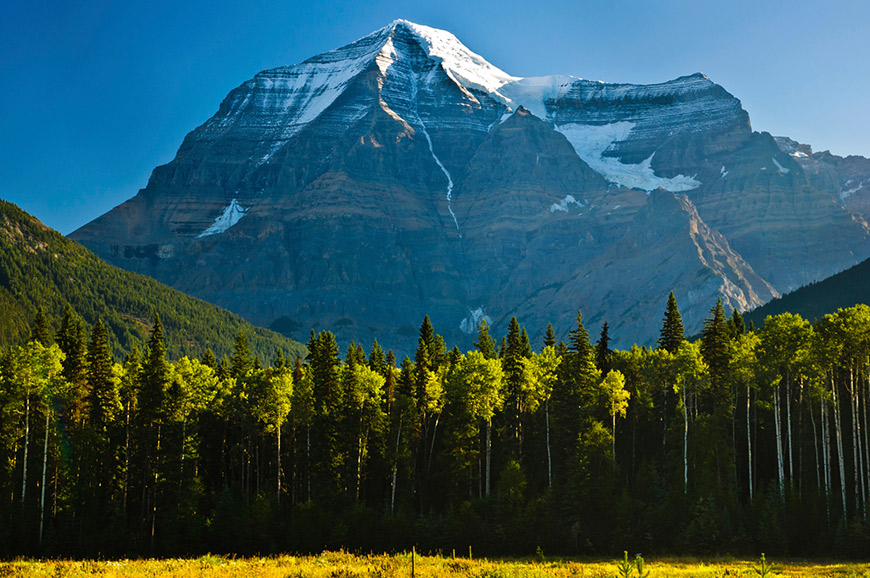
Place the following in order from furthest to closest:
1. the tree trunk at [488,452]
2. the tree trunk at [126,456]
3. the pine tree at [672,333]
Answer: the pine tree at [672,333]
the tree trunk at [488,452]
the tree trunk at [126,456]

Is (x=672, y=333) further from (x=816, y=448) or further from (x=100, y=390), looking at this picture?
(x=100, y=390)

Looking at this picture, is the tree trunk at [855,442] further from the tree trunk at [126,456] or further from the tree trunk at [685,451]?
the tree trunk at [126,456]

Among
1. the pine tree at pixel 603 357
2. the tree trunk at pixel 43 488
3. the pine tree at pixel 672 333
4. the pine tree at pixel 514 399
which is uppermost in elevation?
the pine tree at pixel 672 333

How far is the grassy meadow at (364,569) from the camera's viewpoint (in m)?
46.6

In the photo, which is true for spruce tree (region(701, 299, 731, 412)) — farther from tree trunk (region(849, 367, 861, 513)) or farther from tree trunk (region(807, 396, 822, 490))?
tree trunk (region(849, 367, 861, 513))

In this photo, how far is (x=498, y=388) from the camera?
8012cm

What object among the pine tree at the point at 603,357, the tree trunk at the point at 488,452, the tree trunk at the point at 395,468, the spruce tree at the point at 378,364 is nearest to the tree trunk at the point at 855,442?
the pine tree at the point at 603,357

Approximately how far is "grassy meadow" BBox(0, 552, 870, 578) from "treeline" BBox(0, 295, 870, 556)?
547 inches

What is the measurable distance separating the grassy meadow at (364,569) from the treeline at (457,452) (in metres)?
13.9

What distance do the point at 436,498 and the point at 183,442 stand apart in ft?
76.3

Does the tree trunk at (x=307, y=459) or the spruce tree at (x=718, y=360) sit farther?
the tree trunk at (x=307, y=459)

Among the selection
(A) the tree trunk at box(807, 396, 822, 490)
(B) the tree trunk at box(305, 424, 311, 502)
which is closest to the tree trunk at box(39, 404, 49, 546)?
(B) the tree trunk at box(305, 424, 311, 502)

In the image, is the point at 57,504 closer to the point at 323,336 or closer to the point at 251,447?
the point at 251,447

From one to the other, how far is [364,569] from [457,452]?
31944 mm
